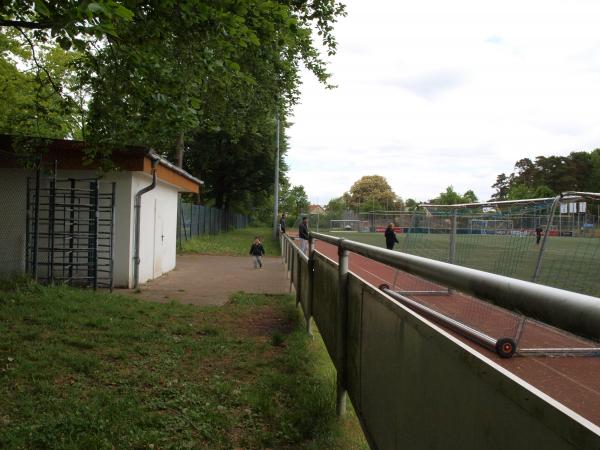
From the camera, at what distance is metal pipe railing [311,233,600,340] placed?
35.5 inches

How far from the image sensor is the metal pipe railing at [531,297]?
2.96 feet

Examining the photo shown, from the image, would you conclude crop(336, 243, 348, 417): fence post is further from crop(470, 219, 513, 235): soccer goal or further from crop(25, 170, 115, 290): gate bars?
crop(25, 170, 115, 290): gate bars

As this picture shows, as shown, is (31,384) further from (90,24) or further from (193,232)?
(193,232)

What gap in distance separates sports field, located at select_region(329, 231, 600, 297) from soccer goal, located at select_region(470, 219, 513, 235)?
7 cm

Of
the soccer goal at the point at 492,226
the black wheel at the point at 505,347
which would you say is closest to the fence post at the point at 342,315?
the black wheel at the point at 505,347

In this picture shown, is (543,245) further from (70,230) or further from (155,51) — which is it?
(70,230)

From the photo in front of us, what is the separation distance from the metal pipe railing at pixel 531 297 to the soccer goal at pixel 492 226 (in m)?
5.84

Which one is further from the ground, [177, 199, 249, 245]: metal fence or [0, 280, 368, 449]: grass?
[177, 199, 249, 245]: metal fence

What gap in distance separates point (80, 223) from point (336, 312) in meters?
9.05

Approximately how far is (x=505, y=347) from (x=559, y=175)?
97476 millimetres

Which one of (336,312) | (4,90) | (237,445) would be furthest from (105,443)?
(4,90)

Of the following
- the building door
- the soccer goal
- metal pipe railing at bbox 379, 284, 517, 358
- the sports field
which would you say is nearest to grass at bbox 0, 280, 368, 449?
metal pipe railing at bbox 379, 284, 517, 358

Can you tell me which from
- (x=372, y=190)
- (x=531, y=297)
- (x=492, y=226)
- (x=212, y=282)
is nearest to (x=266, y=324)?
(x=492, y=226)

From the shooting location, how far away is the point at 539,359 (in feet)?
18.9
